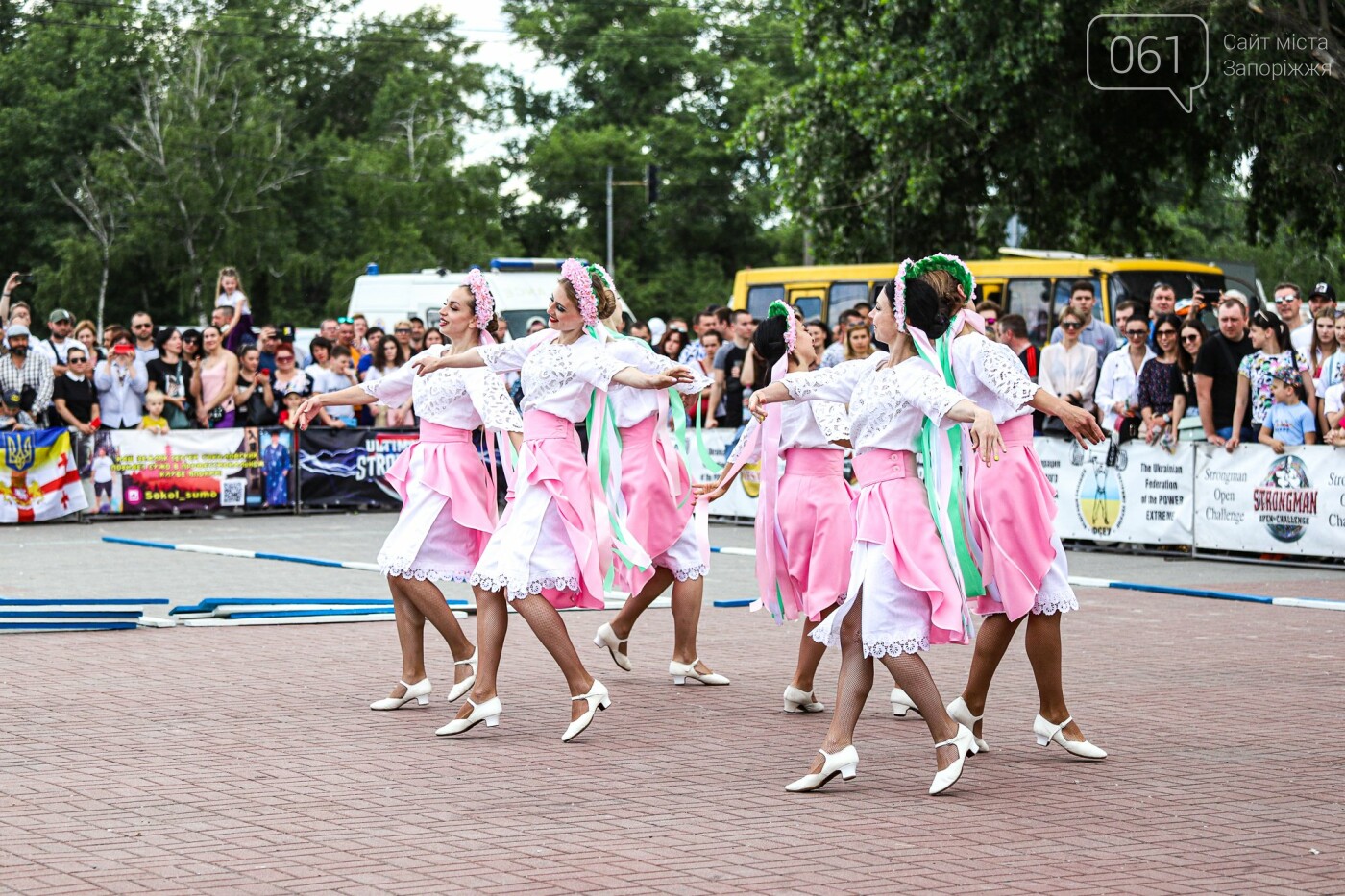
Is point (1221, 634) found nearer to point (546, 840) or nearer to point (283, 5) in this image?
point (546, 840)

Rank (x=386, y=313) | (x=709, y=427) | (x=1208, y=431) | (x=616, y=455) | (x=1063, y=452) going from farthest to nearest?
(x=386, y=313) < (x=709, y=427) < (x=1063, y=452) < (x=1208, y=431) < (x=616, y=455)

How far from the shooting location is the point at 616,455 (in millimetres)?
8992

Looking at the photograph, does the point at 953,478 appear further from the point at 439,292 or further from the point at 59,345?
the point at 439,292

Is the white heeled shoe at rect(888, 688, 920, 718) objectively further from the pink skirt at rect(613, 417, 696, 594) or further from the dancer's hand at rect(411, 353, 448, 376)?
the dancer's hand at rect(411, 353, 448, 376)

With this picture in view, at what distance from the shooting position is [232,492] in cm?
2052

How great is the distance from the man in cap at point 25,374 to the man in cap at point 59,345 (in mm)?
131

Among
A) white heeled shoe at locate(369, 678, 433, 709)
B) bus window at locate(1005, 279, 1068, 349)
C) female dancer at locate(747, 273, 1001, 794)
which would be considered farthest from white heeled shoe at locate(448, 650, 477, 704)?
bus window at locate(1005, 279, 1068, 349)

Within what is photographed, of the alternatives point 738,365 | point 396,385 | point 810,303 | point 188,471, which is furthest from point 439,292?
point 396,385

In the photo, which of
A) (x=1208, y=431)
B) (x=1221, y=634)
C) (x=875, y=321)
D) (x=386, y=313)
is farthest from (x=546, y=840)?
(x=386, y=313)

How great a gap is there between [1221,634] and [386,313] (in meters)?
18.7

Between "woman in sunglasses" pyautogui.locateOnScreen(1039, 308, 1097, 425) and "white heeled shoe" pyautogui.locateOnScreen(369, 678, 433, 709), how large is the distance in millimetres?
9471

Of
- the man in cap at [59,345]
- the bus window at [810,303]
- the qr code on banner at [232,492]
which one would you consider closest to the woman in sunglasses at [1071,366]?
the bus window at [810,303]

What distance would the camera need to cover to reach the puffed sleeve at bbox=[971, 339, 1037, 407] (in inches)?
275

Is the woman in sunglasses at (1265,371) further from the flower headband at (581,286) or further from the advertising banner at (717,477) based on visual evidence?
the flower headband at (581,286)
